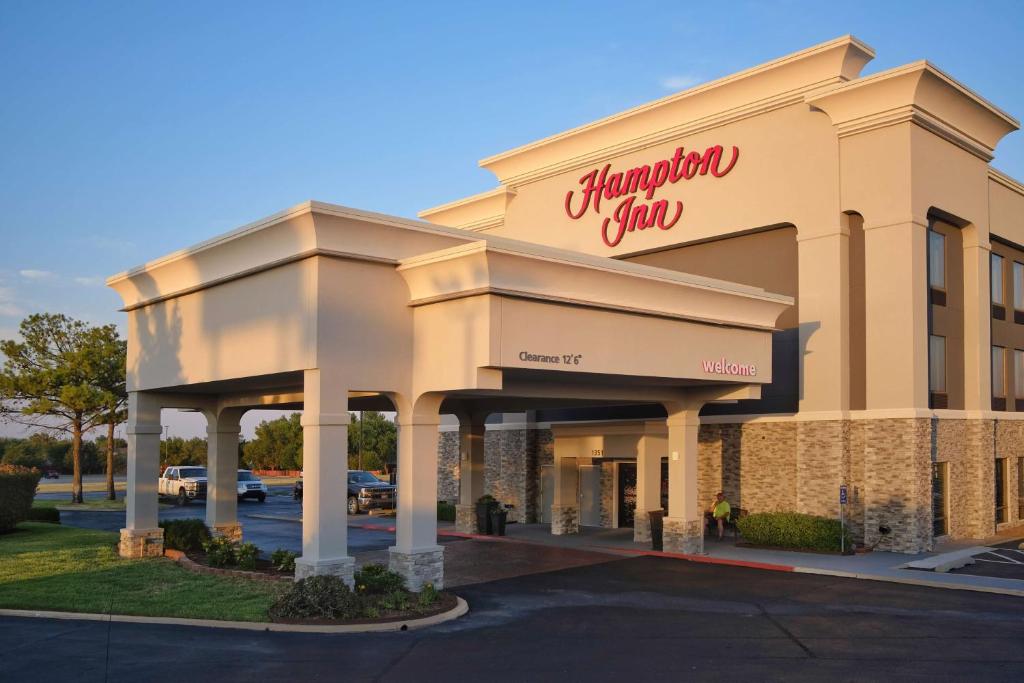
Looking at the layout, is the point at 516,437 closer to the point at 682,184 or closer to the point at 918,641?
the point at 682,184

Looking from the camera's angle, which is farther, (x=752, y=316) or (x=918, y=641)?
(x=752, y=316)

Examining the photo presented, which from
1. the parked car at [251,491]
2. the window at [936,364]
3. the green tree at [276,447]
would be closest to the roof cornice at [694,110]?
the window at [936,364]

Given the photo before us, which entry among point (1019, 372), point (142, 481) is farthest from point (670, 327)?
point (1019, 372)

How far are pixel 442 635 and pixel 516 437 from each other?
21.3m

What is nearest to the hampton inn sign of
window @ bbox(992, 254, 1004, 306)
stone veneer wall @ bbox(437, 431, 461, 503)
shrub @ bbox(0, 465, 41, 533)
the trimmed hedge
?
window @ bbox(992, 254, 1004, 306)

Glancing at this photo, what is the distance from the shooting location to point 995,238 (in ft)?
104

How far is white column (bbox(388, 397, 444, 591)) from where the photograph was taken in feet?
61.5

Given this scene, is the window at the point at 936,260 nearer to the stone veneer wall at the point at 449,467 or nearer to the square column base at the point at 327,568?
the square column base at the point at 327,568

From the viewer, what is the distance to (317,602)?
53.7ft

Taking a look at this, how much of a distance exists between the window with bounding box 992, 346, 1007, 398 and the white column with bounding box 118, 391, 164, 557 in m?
27.0

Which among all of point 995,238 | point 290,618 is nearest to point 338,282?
point 290,618

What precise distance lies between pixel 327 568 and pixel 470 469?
15.1m

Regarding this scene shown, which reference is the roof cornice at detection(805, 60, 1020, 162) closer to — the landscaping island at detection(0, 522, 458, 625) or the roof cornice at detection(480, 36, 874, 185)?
the roof cornice at detection(480, 36, 874, 185)

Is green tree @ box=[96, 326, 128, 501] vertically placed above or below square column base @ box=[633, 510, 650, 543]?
above
